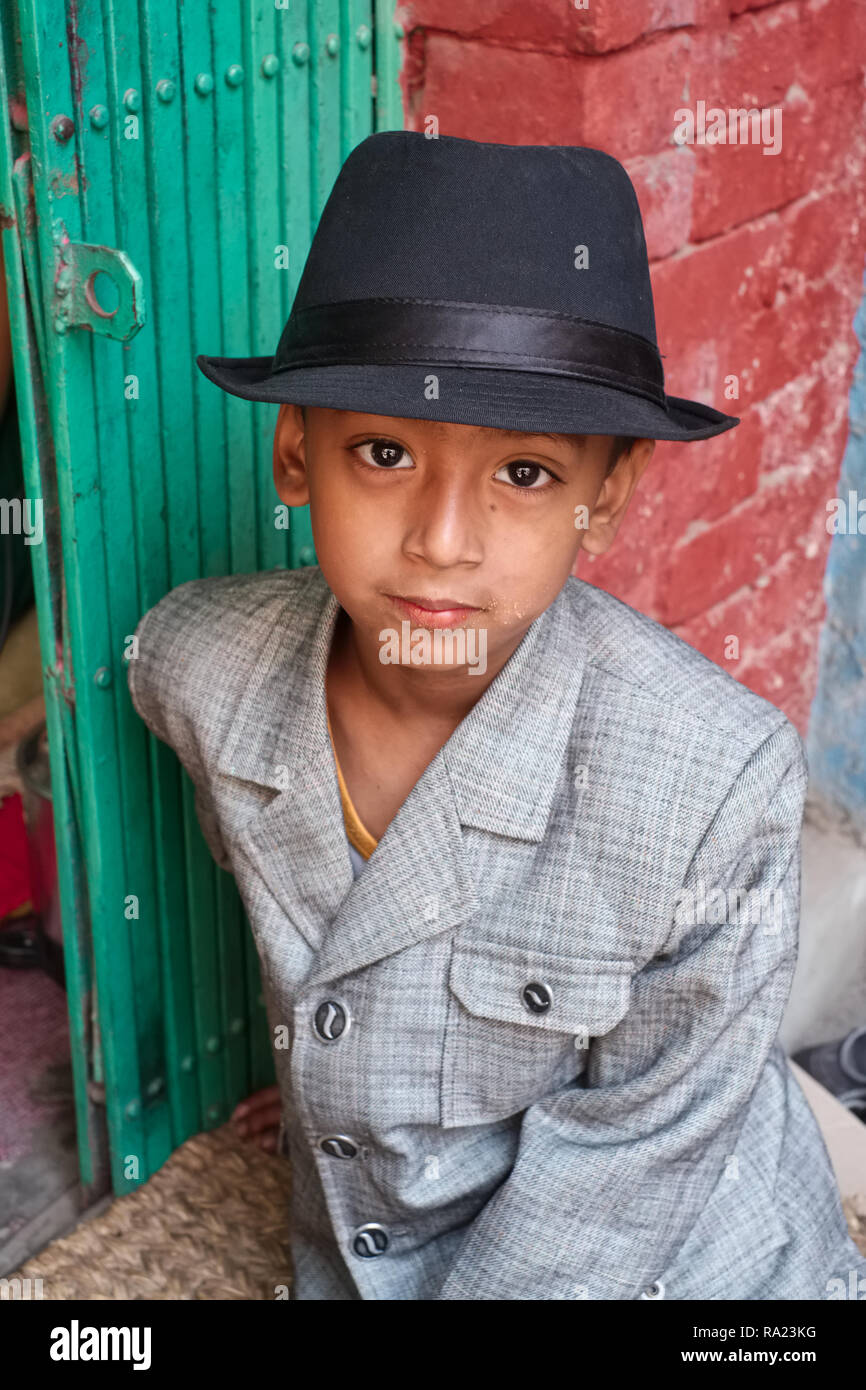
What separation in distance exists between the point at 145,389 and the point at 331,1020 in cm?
81

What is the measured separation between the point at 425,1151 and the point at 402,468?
80cm

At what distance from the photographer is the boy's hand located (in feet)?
7.64

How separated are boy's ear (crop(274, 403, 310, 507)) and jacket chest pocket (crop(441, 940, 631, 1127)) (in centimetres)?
53

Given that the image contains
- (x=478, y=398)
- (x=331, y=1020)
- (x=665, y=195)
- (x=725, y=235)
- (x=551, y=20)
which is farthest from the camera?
(x=725, y=235)

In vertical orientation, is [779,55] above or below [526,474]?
above

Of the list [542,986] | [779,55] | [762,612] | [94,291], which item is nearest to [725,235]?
[779,55]

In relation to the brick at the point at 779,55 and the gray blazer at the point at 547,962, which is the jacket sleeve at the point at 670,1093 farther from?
the brick at the point at 779,55

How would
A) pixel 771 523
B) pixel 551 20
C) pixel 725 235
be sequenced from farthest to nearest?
pixel 771 523 < pixel 725 235 < pixel 551 20

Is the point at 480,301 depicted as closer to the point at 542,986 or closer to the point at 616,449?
the point at 616,449

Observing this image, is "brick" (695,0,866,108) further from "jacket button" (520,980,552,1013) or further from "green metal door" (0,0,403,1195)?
"jacket button" (520,980,552,1013)

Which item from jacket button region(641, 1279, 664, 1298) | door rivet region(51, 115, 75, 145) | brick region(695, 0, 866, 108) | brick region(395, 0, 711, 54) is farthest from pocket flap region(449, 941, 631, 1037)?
brick region(695, 0, 866, 108)

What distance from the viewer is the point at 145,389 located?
6.00 ft

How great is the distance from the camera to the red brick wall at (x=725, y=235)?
2.00 metres
